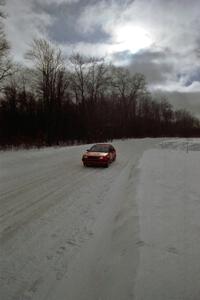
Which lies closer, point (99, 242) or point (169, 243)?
point (169, 243)

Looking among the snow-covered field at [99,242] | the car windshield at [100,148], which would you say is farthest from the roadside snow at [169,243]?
the car windshield at [100,148]

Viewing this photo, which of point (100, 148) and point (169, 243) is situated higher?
point (100, 148)

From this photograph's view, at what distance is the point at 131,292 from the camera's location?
3590mm

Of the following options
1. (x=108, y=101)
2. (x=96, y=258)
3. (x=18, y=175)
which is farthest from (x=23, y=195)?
(x=108, y=101)

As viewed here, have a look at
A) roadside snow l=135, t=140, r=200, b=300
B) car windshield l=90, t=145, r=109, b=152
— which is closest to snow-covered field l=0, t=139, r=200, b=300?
roadside snow l=135, t=140, r=200, b=300

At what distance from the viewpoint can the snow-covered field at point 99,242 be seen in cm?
376

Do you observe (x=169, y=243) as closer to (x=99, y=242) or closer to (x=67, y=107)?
(x=99, y=242)

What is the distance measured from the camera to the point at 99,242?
17.7 ft

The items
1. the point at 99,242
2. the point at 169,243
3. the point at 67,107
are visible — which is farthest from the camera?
the point at 67,107

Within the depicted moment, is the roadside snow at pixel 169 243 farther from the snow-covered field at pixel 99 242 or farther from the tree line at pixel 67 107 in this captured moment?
the tree line at pixel 67 107

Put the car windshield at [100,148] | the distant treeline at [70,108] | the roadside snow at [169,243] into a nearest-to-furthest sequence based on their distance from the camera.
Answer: the roadside snow at [169,243] < the car windshield at [100,148] < the distant treeline at [70,108]

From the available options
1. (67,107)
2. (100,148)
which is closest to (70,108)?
(67,107)

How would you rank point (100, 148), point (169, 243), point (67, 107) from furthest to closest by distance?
1. point (67, 107)
2. point (100, 148)
3. point (169, 243)

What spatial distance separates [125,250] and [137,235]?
615 mm
